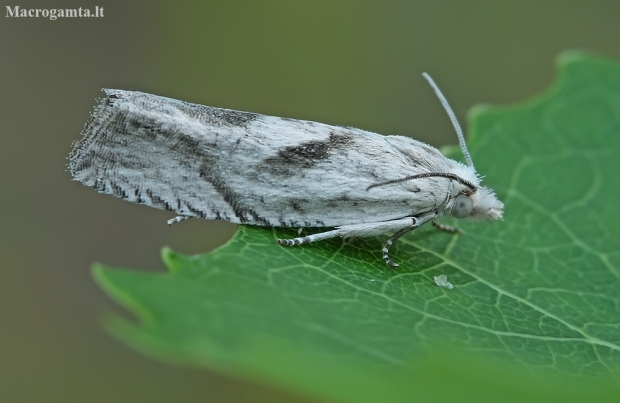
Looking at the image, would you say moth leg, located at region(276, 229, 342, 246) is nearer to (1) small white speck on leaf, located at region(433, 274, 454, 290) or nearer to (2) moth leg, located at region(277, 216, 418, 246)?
(2) moth leg, located at region(277, 216, 418, 246)

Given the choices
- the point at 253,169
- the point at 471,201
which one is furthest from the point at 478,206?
the point at 253,169

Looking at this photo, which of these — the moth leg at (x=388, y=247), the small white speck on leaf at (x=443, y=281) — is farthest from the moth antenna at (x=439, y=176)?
the small white speck on leaf at (x=443, y=281)

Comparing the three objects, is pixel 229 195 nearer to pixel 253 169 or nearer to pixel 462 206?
pixel 253 169

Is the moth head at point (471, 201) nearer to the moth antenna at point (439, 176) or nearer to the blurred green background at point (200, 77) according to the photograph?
the moth antenna at point (439, 176)

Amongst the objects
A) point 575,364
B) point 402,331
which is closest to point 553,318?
point 575,364

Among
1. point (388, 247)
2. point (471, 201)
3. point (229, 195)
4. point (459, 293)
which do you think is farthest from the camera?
point (471, 201)

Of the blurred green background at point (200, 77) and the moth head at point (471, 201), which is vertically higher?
the blurred green background at point (200, 77)
